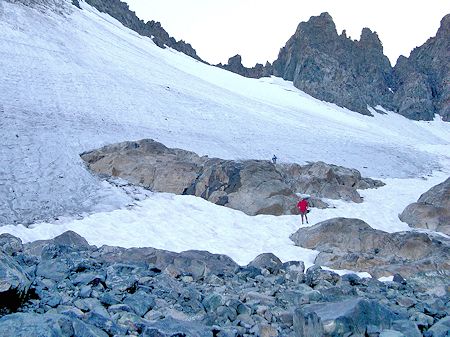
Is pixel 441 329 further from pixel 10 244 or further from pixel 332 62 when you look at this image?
pixel 332 62

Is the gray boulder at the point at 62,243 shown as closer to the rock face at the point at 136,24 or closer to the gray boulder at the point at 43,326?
the gray boulder at the point at 43,326

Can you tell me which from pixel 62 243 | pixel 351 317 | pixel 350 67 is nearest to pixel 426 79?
pixel 350 67

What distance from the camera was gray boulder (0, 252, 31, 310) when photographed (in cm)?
479

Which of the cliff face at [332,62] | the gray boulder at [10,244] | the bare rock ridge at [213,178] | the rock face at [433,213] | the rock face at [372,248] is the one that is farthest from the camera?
the cliff face at [332,62]

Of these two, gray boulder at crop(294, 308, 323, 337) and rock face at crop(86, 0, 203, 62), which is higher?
rock face at crop(86, 0, 203, 62)

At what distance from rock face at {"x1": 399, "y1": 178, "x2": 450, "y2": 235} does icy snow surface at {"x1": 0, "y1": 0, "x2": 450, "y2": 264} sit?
1.94 ft

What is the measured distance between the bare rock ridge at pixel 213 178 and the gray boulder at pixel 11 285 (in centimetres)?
1454

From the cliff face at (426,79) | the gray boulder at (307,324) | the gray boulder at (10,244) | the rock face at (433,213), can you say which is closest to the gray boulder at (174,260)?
the gray boulder at (10,244)

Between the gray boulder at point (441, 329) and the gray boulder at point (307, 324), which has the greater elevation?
the gray boulder at point (441, 329)

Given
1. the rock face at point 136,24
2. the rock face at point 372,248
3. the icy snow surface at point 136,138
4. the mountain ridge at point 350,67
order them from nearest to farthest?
the rock face at point 372,248 < the icy snow surface at point 136,138 < the rock face at point 136,24 < the mountain ridge at point 350,67

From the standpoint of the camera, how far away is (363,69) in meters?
115

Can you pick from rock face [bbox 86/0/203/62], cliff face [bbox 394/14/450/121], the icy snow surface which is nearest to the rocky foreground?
the icy snow surface

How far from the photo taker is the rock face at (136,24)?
313 feet

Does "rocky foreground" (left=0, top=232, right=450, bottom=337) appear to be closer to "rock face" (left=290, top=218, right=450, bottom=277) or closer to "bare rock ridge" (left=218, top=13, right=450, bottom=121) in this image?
"rock face" (left=290, top=218, right=450, bottom=277)
